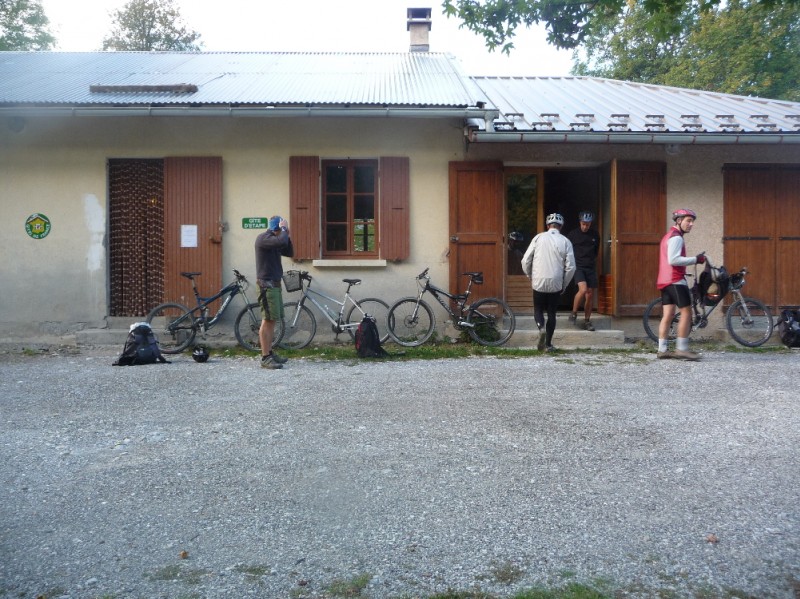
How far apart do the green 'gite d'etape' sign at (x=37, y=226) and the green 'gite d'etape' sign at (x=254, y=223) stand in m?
2.92

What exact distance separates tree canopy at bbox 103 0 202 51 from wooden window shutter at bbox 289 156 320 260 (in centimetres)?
2528

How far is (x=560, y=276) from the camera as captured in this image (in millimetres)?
9180

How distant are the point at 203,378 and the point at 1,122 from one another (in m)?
5.83

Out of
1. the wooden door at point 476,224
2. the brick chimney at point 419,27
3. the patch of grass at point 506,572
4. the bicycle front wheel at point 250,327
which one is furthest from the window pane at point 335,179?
the patch of grass at point 506,572

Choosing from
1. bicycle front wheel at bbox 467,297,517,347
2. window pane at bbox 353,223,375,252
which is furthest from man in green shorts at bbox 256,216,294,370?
bicycle front wheel at bbox 467,297,517,347

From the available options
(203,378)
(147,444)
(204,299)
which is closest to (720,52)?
(204,299)

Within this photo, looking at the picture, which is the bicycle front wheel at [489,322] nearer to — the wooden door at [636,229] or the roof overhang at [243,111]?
the wooden door at [636,229]

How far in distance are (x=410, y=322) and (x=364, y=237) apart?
61.3 inches

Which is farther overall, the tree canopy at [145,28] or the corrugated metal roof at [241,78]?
the tree canopy at [145,28]

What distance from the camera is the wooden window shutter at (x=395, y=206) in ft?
35.0

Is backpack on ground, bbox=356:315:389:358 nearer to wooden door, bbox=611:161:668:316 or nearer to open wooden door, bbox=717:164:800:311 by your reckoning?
wooden door, bbox=611:161:668:316

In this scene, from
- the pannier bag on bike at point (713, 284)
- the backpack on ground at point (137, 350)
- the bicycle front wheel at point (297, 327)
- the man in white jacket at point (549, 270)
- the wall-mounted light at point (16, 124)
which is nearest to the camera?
the backpack on ground at point (137, 350)

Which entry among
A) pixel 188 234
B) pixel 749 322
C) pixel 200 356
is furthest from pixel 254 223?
pixel 749 322

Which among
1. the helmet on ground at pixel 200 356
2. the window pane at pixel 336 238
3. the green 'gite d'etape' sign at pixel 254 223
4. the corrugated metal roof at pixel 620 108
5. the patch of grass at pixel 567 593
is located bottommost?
the patch of grass at pixel 567 593
